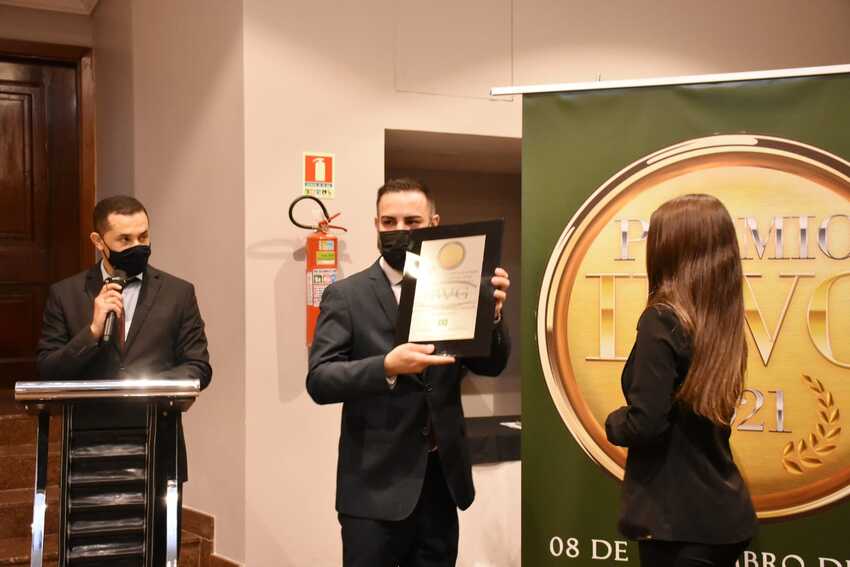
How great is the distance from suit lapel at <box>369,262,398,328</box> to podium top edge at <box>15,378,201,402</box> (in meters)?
0.54

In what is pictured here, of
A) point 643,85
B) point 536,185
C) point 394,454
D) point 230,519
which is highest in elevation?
point 643,85

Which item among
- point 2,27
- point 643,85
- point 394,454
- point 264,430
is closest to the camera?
point 394,454

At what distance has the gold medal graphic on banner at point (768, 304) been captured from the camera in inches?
121

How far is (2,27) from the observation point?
589 centimetres

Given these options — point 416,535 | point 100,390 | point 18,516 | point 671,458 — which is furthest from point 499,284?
point 18,516

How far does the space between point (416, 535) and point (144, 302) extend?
1.33 metres

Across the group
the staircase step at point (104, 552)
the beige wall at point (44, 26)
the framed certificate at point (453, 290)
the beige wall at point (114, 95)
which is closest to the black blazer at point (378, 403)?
the framed certificate at point (453, 290)

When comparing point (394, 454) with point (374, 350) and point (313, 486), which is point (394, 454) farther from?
point (313, 486)

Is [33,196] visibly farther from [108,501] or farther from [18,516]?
[108,501]

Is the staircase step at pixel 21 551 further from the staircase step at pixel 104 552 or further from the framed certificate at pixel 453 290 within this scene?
the framed certificate at pixel 453 290

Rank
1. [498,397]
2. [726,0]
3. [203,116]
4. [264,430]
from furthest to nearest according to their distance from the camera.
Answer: [498,397] → [726,0] → [203,116] → [264,430]

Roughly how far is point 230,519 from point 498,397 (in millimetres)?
2542

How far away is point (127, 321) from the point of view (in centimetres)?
321

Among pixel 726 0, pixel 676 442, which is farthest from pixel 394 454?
pixel 726 0
